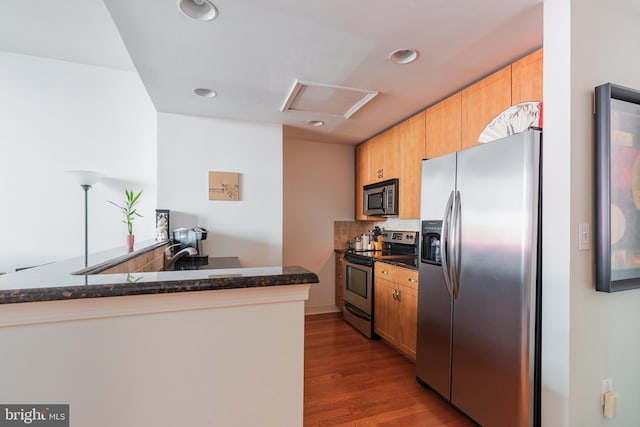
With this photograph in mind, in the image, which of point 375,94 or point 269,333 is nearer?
point 269,333

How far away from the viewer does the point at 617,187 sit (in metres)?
1.44

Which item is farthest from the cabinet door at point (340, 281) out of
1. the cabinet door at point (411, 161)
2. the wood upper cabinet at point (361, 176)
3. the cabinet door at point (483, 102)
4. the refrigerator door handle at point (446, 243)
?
the cabinet door at point (483, 102)

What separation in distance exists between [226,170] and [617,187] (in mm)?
3042

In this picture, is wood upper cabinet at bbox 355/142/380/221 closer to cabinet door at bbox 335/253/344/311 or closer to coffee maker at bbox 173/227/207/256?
cabinet door at bbox 335/253/344/311

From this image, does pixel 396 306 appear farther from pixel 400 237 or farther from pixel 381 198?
pixel 381 198

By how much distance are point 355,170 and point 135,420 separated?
388cm

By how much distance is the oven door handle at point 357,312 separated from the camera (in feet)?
10.8

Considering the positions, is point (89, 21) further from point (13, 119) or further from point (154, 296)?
point (154, 296)

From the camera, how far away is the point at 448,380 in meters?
1.96

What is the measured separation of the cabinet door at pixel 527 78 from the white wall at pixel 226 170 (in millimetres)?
2249

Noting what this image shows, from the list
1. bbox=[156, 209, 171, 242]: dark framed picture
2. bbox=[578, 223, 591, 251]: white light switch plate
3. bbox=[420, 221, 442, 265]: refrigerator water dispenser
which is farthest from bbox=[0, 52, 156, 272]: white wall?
bbox=[578, 223, 591, 251]: white light switch plate

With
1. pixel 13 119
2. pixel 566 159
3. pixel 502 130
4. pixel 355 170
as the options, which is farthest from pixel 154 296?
pixel 355 170

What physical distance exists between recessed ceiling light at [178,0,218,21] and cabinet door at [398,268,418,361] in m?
2.32

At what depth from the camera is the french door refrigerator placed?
57.7 inches
